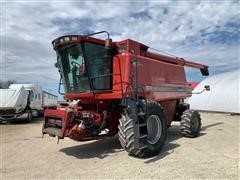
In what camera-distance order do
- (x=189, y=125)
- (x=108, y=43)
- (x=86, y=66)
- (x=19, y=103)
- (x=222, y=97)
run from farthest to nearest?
(x=222, y=97) → (x=19, y=103) → (x=189, y=125) → (x=86, y=66) → (x=108, y=43)

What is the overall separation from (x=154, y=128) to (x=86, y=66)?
9.13ft

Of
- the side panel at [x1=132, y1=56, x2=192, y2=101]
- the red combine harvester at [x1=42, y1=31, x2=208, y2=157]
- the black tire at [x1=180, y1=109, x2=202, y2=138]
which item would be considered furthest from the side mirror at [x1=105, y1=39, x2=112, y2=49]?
the black tire at [x1=180, y1=109, x2=202, y2=138]

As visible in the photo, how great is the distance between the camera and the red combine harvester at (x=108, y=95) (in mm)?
7602

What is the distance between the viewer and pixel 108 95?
833cm

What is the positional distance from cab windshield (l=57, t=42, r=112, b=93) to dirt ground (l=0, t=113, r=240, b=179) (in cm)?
205

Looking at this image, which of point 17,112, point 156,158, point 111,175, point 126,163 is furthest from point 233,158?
point 17,112

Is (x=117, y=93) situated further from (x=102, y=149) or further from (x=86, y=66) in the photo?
(x=102, y=149)

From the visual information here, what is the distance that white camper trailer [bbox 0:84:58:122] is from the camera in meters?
20.9

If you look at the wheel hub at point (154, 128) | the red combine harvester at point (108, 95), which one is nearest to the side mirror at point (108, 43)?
the red combine harvester at point (108, 95)

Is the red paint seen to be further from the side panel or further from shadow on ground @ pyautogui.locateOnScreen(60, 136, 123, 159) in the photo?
shadow on ground @ pyautogui.locateOnScreen(60, 136, 123, 159)

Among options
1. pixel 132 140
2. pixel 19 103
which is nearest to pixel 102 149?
pixel 132 140

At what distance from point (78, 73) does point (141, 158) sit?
313 centimetres

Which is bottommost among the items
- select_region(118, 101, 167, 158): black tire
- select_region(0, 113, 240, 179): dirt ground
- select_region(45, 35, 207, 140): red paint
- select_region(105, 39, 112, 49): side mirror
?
select_region(0, 113, 240, 179): dirt ground

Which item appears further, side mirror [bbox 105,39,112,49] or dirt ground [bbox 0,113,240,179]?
side mirror [bbox 105,39,112,49]
